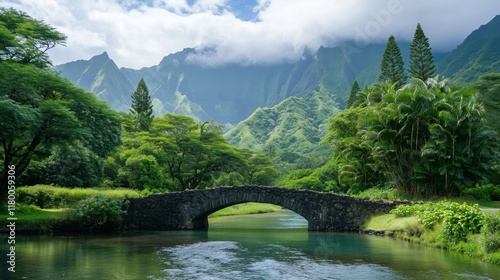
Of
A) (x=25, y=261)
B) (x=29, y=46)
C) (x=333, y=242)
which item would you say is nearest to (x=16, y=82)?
(x=29, y=46)

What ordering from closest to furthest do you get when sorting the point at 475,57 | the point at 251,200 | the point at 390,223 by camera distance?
the point at 390,223, the point at 251,200, the point at 475,57

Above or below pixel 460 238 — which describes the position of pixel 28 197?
above

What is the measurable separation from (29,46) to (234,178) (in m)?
44.4

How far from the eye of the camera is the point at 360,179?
1569 inches

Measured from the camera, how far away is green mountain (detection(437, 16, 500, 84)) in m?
94.8

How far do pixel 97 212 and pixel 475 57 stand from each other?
347 feet

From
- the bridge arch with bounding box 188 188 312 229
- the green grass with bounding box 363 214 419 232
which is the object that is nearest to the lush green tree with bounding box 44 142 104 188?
the bridge arch with bounding box 188 188 312 229

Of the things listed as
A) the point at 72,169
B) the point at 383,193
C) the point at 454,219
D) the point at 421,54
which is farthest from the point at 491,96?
the point at 72,169

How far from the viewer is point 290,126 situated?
157 m

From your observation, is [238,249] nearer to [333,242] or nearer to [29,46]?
[333,242]

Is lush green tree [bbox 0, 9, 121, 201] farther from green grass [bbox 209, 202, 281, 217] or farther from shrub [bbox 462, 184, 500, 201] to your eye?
shrub [bbox 462, 184, 500, 201]

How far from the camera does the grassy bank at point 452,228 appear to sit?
1456 centimetres

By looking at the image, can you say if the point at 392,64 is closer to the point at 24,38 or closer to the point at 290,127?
the point at 24,38

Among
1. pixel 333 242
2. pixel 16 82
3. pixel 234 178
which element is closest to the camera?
pixel 333 242
